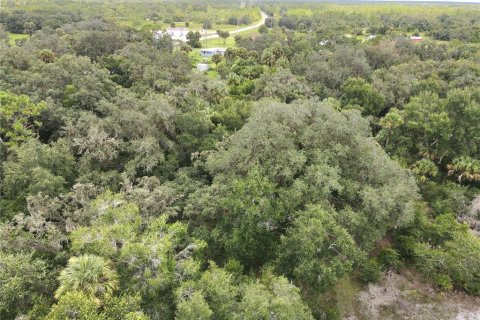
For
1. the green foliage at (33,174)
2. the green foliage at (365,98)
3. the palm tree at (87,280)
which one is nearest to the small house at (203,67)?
the green foliage at (365,98)

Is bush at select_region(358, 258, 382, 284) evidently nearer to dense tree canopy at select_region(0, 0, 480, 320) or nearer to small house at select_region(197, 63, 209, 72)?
dense tree canopy at select_region(0, 0, 480, 320)

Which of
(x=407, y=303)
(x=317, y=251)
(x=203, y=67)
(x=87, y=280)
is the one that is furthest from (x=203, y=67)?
(x=87, y=280)

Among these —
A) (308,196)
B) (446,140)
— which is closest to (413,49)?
(446,140)

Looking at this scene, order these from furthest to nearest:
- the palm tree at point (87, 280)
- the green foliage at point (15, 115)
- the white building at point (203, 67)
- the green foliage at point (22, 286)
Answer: the white building at point (203, 67)
the green foliage at point (15, 115)
the green foliage at point (22, 286)
the palm tree at point (87, 280)

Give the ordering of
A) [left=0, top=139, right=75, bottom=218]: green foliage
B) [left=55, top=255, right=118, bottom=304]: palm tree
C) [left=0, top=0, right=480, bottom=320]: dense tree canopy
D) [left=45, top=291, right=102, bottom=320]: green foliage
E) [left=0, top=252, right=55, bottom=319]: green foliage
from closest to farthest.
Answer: [left=45, top=291, right=102, bottom=320]: green foliage < [left=55, top=255, right=118, bottom=304]: palm tree < [left=0, top=252, right=55, bottom=319]: green foliage < [left=0, top=0, right=480, bottom=320]: dense tree canopy < [left=0, top=139, right=75, bottom=218]: green foliage

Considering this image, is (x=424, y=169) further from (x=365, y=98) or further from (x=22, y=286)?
(x=22, y=286)

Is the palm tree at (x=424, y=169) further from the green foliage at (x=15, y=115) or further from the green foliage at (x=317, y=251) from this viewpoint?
the green foliage at (x=15, y=115)

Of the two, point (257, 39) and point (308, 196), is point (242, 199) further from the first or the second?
point (257, 39)

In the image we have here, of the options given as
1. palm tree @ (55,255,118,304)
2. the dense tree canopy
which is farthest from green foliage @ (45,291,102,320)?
palm tree @ (55,255,118,304)

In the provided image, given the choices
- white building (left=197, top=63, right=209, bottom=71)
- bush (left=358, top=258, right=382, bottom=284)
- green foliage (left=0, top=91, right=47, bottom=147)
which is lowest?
bush (left=358, top=258, right=382, bottom=284)
